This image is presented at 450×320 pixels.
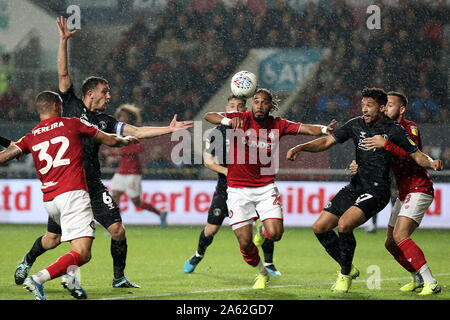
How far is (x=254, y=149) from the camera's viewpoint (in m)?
7.25

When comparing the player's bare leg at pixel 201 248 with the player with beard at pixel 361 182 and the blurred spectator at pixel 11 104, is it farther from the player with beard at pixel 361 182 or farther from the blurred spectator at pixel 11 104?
the blurred spectator at pixel 11 104

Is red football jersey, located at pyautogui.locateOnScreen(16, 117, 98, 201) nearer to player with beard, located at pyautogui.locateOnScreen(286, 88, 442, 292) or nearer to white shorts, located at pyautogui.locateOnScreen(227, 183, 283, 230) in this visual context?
white shorts, located at pyautogui.locateOnScreen(227, 183, 283, 230)

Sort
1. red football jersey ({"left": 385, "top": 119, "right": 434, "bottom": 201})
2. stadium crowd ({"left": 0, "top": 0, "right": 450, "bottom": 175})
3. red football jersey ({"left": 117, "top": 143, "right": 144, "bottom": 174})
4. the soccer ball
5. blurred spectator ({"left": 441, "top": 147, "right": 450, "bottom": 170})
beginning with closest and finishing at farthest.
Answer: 1. red football jersey ({"left": 385, "top": 119, "right": 434, "bottom": 201})
2. the soccer ball
3. red football jersey ({"left": 117, "top": 143, "right": 144, "bottom": 174})
4. blurred spectator ({"left": 441, "top": 147, "right": 450, "bottom": 170})
5. stadium crowd ({"left": 0, "top": 0, "right": 450, "bottom": 175})

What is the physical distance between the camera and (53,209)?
6.16 meters

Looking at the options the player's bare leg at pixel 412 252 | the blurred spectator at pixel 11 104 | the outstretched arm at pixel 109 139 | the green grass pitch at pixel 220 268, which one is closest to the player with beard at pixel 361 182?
the player's bare leg at pixel 412 252

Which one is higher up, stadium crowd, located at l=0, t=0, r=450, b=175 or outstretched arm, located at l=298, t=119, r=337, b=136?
stadium crowd, located at l=0, t=0, r=450, b=175

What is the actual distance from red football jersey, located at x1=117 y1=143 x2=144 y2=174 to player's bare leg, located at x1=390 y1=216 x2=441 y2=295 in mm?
6468

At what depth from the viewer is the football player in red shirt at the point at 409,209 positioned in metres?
A: 6.71

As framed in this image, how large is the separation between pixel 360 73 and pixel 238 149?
29.8ft

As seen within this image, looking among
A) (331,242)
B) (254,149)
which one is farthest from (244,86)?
(331,242)

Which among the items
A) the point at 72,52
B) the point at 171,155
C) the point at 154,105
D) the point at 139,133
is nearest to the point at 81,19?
the point at 72,52

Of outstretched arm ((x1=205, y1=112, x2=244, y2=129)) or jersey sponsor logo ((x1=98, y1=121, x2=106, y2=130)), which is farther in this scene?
jersey sponsor logo ((x1=98, y1=121, x2=106, y2=130))

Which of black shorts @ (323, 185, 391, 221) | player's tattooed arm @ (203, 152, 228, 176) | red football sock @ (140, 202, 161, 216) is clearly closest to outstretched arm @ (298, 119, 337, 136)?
black shorts @ (323, 185, 391, 221)

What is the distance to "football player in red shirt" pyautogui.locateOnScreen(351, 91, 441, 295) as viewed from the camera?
6.71m
